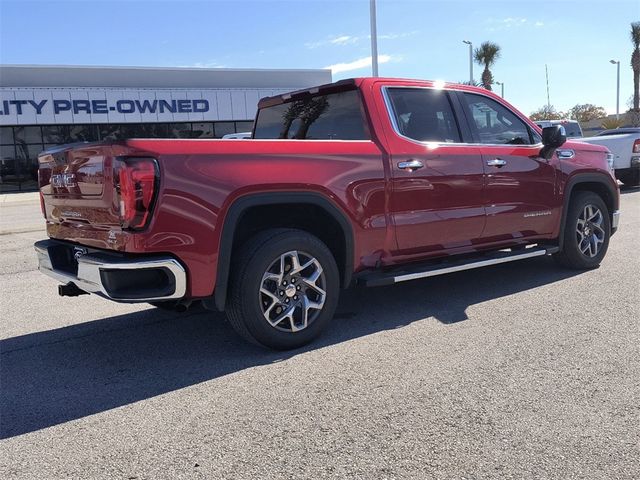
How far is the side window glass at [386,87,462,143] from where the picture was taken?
4.81 metres

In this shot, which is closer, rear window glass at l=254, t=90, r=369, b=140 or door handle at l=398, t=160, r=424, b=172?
door handle at l=398, t=160, r=424, b=172

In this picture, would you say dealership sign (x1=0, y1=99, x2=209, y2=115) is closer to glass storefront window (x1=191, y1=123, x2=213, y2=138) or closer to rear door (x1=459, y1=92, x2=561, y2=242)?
glass storefront window (x1=191, y1=123, x2=213, y2=138)

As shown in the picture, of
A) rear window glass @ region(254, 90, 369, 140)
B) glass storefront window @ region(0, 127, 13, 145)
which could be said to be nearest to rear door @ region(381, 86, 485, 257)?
rear window glass @ region(254, 90, 369, 140)

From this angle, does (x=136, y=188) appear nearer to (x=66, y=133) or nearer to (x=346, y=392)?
(x=346, y=392)

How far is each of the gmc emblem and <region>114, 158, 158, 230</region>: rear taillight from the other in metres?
0.66

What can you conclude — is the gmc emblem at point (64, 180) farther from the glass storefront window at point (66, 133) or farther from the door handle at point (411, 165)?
the glass storefront window at point (66, 133)

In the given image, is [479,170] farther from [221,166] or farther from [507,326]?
[221,166]

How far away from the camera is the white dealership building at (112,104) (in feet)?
87.3

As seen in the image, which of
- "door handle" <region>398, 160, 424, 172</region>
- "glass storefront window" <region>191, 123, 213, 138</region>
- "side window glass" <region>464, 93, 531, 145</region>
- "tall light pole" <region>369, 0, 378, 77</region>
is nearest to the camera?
"door handle" <region>398, 160, 424, 172</region>

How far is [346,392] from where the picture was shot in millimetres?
3381

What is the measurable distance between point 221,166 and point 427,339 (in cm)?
195

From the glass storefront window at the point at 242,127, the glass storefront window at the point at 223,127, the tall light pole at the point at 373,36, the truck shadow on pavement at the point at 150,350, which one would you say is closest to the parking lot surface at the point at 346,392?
the truck shadow on pavement at the point at 150,350

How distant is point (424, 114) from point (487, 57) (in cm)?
4326

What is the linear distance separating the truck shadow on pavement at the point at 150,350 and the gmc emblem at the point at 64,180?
1.24 metres
